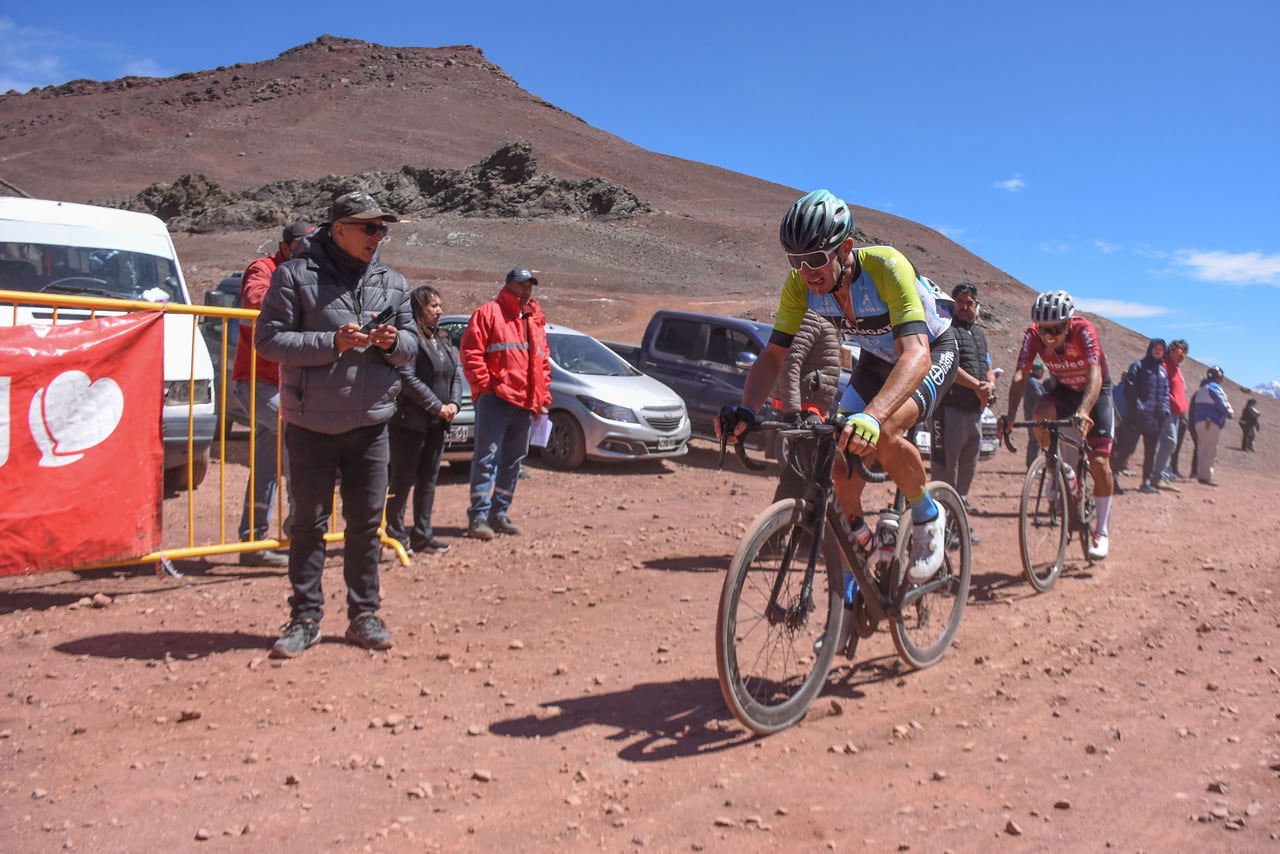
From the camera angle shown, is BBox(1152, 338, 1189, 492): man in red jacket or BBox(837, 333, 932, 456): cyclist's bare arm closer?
BBox(837, 333, 932, 456): cyclist's bare arm

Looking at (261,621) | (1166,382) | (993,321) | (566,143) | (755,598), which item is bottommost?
(261,621)

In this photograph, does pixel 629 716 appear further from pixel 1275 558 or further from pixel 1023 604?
pixel 1275 558

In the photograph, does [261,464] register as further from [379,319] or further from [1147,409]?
[1147,409]

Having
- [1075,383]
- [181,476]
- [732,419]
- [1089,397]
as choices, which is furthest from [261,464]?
[1075,383]

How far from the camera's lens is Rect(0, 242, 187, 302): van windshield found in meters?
8.58

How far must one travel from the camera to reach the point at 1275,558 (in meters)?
9.19

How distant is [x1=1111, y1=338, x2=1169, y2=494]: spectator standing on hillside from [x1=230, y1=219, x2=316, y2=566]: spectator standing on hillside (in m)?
12.1

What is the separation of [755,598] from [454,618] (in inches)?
96.6

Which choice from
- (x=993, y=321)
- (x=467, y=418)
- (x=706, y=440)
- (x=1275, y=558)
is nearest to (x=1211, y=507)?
(x=1275, y=558)

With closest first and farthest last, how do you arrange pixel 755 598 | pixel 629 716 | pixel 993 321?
pixel 755 598
pixel 629 716
pixel 993 321

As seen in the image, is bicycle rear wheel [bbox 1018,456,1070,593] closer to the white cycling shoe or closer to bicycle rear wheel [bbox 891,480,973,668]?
the white cycling shoe

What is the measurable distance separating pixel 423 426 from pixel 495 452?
1.08 meters

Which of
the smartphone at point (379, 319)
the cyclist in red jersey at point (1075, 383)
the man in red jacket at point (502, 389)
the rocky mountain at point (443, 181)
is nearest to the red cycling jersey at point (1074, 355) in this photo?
the cyclist in red jersey at point (1075, 383)

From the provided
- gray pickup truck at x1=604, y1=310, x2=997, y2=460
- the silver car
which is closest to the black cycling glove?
the silver car
